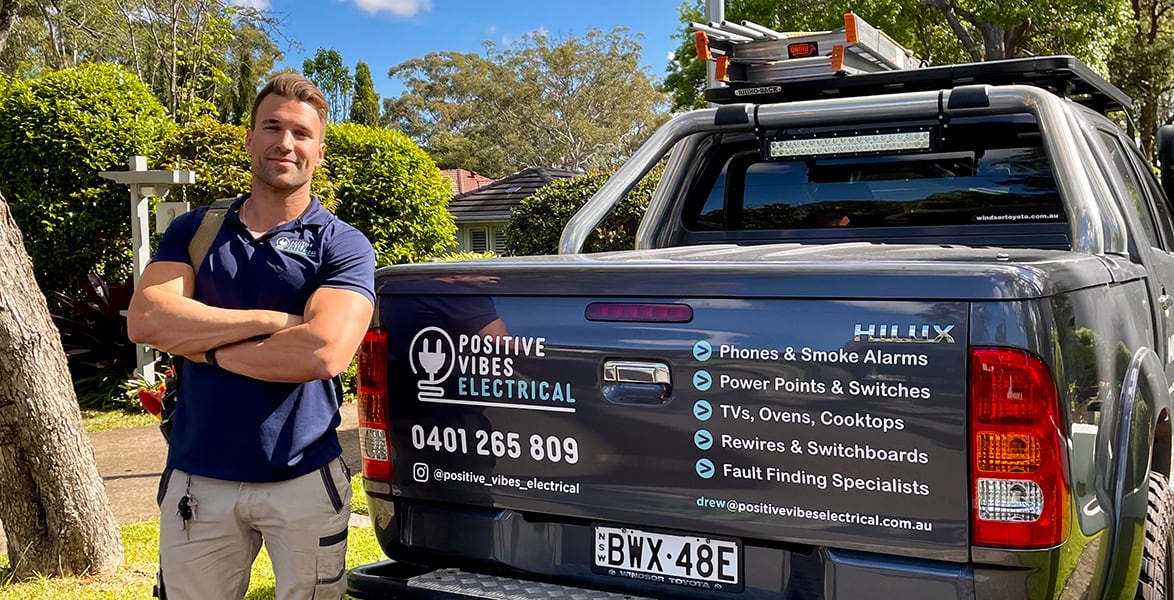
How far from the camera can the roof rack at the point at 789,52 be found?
438 cm

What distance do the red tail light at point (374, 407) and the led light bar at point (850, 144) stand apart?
2.09m

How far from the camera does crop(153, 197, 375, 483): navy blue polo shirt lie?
2.90 meters

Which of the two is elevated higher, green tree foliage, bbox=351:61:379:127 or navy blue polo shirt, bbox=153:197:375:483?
green tree foliage, bbox=351:61:379:127

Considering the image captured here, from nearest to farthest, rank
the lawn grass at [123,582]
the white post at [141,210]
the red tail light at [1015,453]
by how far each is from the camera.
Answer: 1. the red tail light at [1015,453]
2. the lawn grass at [123,582]
3. the white post at [141,210]

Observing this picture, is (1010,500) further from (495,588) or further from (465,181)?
(465,181)

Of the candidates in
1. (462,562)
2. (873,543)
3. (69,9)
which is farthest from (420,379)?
(69,9)

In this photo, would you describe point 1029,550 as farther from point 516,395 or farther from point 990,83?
point 990,83

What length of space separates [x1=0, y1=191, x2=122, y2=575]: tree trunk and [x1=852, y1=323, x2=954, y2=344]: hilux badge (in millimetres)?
3565

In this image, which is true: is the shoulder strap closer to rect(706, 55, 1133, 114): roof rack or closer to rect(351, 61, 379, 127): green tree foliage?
rect(706, 55, 1133, 114): roof rack

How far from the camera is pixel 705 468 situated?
260 cm

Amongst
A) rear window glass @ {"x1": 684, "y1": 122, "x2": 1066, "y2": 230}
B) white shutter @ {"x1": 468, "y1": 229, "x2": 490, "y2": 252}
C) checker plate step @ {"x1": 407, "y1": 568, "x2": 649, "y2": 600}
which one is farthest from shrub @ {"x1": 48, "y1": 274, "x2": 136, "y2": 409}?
white shutter @ {"x1": 468, "y1": 229, "x2": 490, "y2": 252}

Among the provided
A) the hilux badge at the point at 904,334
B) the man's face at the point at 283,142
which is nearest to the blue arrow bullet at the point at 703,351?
the hilux badge at the point at 904,334

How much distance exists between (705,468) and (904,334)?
582 mm

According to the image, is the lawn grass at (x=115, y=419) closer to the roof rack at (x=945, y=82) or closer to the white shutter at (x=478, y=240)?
the roof rack at (x=945, y=82)
